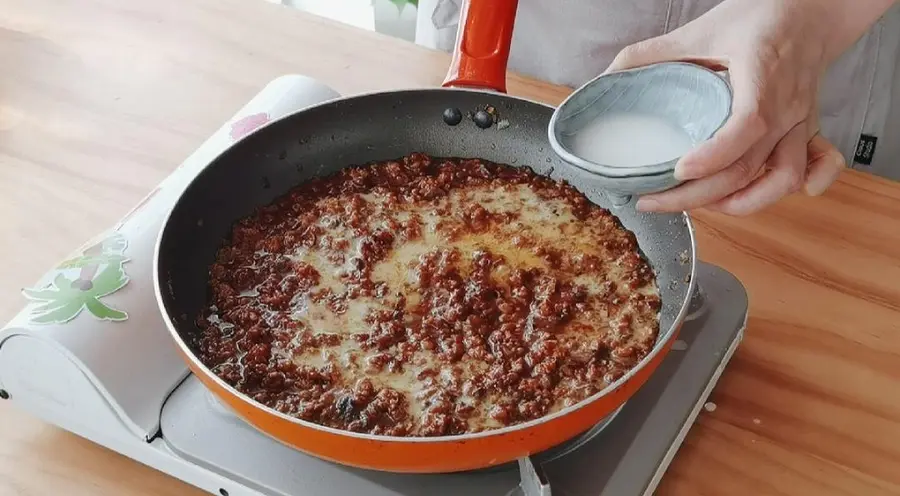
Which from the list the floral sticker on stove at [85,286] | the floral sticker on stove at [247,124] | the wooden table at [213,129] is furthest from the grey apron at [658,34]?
the floral sticker on stove at [85,286]

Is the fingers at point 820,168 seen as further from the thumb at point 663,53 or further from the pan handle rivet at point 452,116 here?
the pan handle rivet at point 452,116

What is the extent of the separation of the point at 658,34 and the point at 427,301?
2.13 ft

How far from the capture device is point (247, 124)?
1.27m

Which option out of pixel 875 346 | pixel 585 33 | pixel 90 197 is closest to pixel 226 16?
pixel 90 197

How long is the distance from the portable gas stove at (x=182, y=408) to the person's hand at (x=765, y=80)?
0.61 ft

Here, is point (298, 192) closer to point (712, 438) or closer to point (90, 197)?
point (90, 197)

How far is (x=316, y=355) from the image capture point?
102 centimetres

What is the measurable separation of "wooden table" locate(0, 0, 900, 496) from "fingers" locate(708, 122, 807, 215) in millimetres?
200

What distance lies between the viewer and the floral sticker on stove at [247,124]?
1.26 m

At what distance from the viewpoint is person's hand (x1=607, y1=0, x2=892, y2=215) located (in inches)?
37.7

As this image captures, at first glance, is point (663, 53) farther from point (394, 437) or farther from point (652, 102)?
point (394, 437)

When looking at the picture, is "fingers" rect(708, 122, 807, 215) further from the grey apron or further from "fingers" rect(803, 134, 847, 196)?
the grey apron

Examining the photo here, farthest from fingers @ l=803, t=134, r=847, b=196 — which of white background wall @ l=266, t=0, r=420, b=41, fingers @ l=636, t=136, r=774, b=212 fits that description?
white background wall @ l=266, t=0, r=420, b=41

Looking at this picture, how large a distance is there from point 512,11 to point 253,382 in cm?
57
